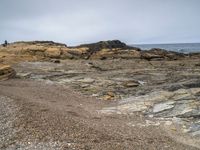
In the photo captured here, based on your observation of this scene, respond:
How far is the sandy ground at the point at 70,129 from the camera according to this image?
53.0 feet

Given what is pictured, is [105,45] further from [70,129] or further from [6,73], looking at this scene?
[70,129]

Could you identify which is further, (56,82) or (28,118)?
(56,82)

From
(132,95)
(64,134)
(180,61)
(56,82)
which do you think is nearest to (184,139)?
(64,134)

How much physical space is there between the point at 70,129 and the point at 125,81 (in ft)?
54.6

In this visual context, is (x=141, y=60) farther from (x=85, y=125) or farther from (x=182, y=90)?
(x=85, y=125)

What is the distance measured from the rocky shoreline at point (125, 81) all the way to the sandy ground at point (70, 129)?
17 centimetres

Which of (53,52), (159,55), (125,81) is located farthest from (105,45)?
(125,81)

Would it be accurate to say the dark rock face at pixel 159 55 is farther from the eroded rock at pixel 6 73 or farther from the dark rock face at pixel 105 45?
the eroded rock at pixel 6 73

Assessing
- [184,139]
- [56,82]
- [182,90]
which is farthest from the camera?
[56,82]

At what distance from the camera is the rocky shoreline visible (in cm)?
2119

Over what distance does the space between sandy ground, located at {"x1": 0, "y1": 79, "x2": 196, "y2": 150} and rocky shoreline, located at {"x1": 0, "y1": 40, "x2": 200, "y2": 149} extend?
17 centimetres

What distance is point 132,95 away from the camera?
96.4 ft

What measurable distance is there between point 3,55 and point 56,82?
16.8m

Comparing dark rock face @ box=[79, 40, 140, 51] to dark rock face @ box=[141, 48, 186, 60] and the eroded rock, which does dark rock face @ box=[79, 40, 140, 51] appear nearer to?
dark rock face @ box=[141, 48, 186, 60]
